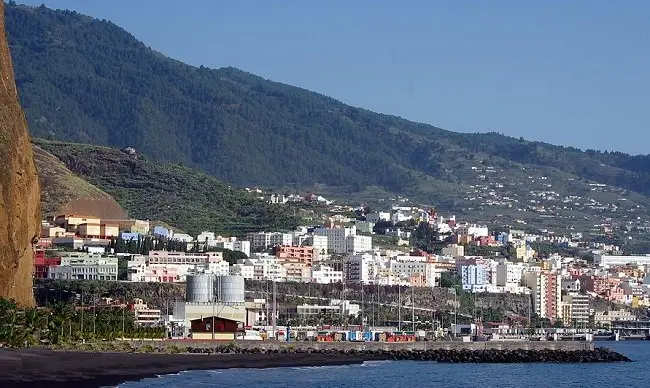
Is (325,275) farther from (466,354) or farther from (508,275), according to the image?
(466,354)

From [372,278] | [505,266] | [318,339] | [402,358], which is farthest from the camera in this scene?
[505,266]

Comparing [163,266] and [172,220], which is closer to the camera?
[163,266]

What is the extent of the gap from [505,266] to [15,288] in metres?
112

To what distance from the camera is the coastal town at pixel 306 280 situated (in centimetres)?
11539

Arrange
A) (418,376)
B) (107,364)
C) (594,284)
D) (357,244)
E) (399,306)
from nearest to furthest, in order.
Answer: (107,364) < (418,376) < (399,306) < (357,244) < (594,284)

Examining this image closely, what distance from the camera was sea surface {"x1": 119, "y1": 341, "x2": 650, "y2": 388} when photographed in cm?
6619

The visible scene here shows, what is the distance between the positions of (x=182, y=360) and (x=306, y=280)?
78657 millimetres

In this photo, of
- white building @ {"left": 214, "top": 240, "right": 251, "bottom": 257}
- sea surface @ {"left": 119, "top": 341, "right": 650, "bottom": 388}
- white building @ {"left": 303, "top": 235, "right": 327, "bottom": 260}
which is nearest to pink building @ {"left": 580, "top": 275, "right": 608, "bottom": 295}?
white building @ {"left": 303, "top": 235, "right": 327, "bottom": 260}

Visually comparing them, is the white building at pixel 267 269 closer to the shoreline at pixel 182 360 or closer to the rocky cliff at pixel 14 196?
the shoreline at pixel 182 360

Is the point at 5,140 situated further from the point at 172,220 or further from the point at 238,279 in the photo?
the point at 172,220

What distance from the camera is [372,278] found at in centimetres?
16588

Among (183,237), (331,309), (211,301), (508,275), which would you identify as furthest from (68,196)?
(211,301)

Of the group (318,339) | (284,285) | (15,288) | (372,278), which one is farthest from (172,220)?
(15,288)

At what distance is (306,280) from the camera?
155500 mm
